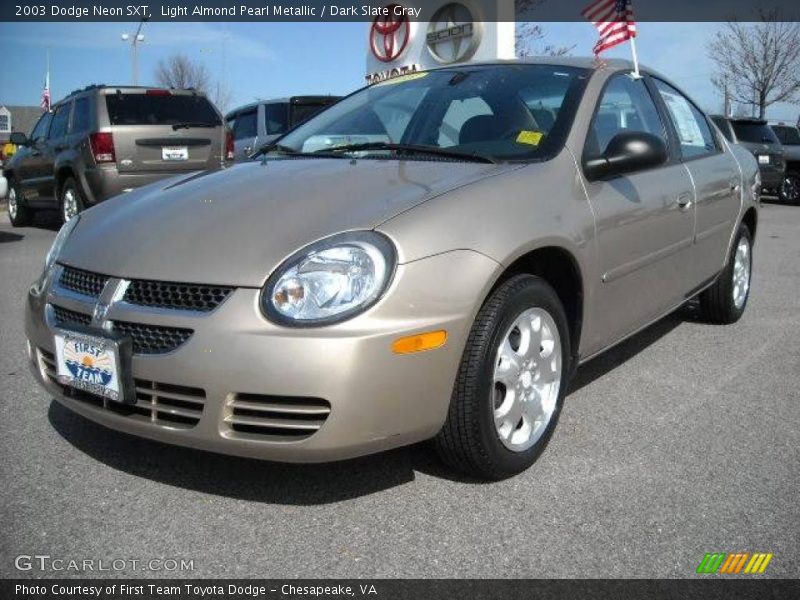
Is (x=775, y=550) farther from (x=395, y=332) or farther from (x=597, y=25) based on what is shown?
(x=597, y=25)

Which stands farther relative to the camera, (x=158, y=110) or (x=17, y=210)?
(x=17, y=210)

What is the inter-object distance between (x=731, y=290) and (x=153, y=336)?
373cm

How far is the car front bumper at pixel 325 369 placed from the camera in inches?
82.6

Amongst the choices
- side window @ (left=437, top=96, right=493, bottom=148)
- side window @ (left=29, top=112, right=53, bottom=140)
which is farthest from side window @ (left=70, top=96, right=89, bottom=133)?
side window @ (left=437, top=96, right=493, bottom=148)

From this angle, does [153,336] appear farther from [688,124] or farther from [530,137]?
[688,124]

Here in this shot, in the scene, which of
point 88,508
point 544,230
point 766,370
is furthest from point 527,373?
point 766,370

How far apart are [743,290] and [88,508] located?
4231mm

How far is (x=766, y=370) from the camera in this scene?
3928 mm

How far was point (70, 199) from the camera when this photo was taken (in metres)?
8.89

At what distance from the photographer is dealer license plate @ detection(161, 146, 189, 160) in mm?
8406

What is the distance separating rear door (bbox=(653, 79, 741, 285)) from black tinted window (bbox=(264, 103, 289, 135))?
7.00 meters

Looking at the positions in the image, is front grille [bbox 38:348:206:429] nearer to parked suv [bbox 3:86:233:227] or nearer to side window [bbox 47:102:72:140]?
parked suv [bbox 3:86:233:227]

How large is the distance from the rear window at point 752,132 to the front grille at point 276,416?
1461 cm

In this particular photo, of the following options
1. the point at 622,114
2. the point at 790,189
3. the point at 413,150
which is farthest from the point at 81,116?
the point at 790,189
